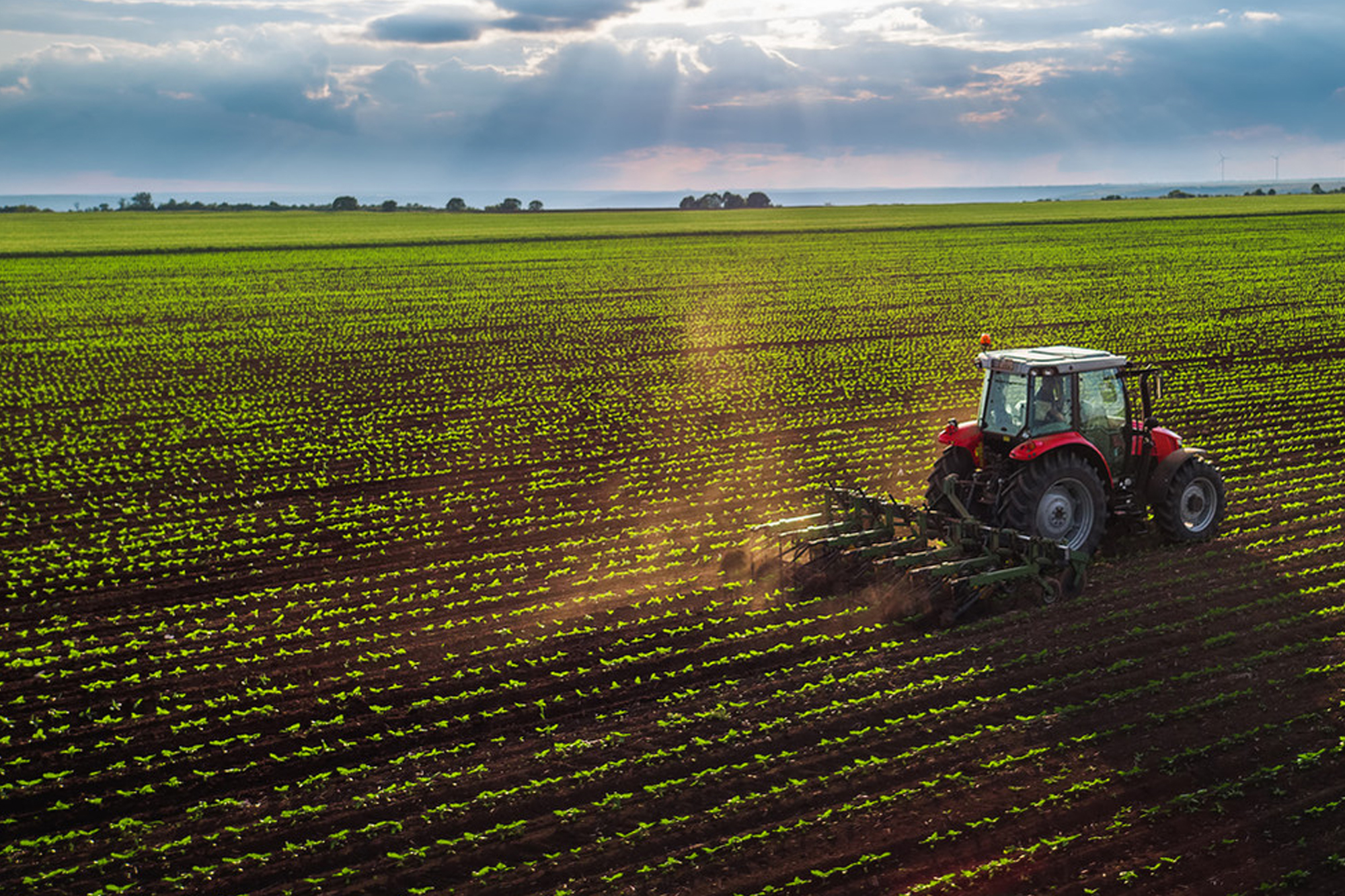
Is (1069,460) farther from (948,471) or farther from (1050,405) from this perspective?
(948,471)

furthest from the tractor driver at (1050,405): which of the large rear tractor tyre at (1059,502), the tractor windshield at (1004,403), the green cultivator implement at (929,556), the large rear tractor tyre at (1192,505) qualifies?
the large rear tractor tyre at (1192,505)

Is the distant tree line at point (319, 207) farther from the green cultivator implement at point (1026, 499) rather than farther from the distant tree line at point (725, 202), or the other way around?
the green cultivator implement at point (1026, 499)

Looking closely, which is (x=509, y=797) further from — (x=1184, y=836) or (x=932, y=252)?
(x=932, y=252)

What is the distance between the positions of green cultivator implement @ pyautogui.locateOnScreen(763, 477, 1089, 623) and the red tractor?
1.28 feet

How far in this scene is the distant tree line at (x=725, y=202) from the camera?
13775cm

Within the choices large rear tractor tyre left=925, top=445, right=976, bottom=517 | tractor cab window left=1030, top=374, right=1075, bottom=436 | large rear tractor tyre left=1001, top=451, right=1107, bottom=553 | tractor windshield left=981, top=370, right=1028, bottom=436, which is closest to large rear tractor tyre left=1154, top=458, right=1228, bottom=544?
large rear tractor tyre left=1001, top=451, right=1107, bottom=553

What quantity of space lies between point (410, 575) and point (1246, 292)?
35.1m

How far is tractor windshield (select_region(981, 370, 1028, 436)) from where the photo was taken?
12.4 meters

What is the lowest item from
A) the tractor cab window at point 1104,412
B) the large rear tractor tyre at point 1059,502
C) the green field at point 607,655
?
the green field at point 607,655

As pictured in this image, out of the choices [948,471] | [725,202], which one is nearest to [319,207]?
[725,202]

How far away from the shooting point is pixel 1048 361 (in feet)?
40.7

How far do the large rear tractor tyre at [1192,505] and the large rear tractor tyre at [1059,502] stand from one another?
35.7 inches

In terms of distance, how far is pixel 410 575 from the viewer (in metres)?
13.1

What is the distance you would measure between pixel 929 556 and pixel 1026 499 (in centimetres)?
128
